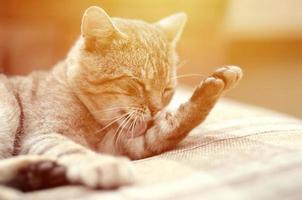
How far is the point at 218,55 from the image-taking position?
3652mm

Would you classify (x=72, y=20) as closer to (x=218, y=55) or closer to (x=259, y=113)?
(x=218, y=55)

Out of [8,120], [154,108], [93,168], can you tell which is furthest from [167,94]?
[93,168]

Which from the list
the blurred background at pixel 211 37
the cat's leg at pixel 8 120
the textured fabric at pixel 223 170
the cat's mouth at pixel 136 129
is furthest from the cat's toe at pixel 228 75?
the blurred background at pixel 211 37

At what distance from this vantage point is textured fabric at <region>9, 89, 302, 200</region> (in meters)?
1.00

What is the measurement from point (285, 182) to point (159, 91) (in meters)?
0.64

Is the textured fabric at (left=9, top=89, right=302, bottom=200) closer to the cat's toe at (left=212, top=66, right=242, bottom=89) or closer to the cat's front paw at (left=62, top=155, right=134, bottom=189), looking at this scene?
the cat's front paw at (left=62, top=155, right=134, bottom=189)

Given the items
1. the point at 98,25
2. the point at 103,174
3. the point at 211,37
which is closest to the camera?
the point at 103,174

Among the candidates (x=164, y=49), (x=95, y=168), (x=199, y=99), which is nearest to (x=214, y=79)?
(x=199, y=99)

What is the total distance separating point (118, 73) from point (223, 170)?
1.87ft

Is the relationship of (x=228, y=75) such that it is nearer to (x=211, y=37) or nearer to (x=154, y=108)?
(x=154, y=108)

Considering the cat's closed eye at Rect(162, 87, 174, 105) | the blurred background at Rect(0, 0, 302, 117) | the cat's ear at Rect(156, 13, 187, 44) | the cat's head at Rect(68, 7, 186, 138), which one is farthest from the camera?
the blurred background at Rect(0, 0, 302, 117)

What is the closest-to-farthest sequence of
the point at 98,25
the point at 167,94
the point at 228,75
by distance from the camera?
1. the point at 228,75
2. the point at 98,25
3. the point at 167,94

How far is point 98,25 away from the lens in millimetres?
1539

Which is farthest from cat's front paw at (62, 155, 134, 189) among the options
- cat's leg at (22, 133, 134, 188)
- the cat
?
the cat
